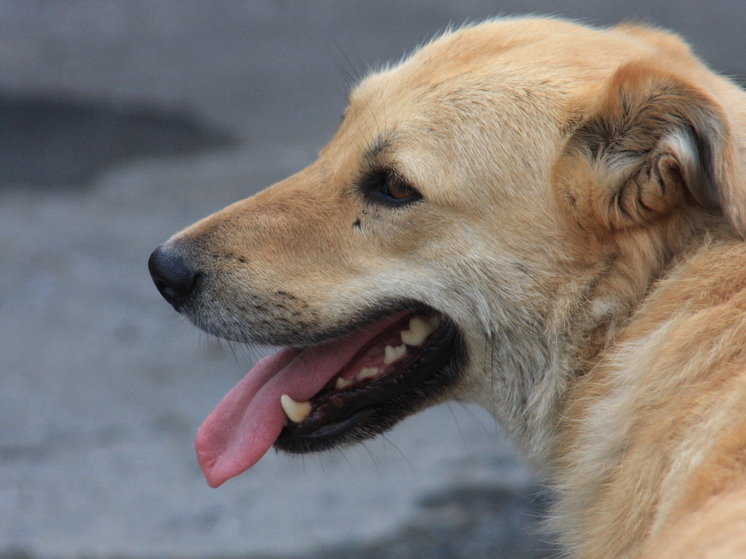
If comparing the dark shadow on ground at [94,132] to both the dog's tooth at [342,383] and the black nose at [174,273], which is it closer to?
the black nose at [174,273]

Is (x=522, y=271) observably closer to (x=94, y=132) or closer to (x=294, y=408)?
(x=294, y=408)

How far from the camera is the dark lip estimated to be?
9.34 feet

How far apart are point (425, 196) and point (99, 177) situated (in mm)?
6946

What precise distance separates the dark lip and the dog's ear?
2.17ft

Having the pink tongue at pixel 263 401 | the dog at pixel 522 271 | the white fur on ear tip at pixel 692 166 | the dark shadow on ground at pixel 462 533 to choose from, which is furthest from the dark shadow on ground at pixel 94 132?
the white fur on ear tip at pixel 692 166

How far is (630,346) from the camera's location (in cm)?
236

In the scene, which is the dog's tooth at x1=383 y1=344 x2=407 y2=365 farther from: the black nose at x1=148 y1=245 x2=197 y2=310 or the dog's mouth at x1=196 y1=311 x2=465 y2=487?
the black nose at x1=148 y1=245 x2=197 y2=310

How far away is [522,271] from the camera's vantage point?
2.60 meters

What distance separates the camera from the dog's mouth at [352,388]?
2.85 meters

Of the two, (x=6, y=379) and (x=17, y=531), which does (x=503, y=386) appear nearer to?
(x=17, y=531)

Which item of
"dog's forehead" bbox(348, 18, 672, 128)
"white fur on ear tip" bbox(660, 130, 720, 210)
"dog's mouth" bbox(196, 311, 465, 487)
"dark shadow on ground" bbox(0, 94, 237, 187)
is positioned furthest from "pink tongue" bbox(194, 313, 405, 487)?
"dark shadow on ground" bbox(0, 94, 237, 187)

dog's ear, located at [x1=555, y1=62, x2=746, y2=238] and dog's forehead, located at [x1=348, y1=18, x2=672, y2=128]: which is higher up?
dog's forehead, located at [x1=348, y1=18, x2=672, y2=128]

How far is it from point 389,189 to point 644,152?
814 millimetres

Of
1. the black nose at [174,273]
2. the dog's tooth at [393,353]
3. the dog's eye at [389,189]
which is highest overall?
the dog's eye at [389,189]
